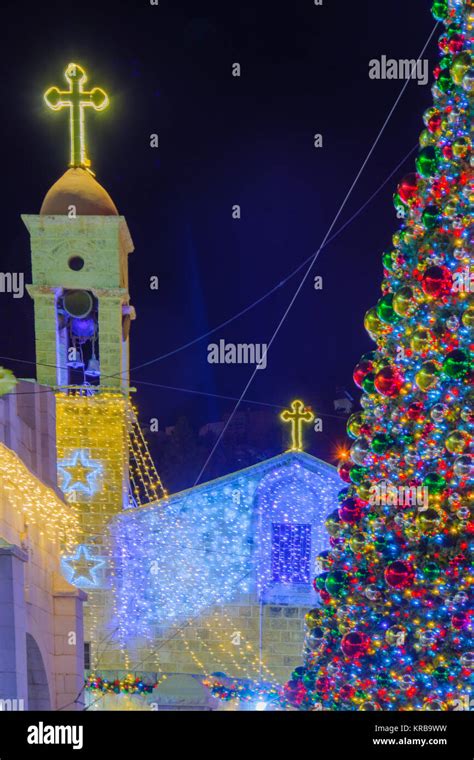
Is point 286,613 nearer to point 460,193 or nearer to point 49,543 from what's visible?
point 49,543

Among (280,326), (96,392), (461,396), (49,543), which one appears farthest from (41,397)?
(280,326)

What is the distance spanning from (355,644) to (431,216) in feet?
12.8

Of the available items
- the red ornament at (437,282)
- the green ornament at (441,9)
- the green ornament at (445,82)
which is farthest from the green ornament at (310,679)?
the green ornament at (441,9)

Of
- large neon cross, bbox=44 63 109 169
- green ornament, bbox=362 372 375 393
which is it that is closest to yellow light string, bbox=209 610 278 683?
large neon cross, bbox=44 63 109 169

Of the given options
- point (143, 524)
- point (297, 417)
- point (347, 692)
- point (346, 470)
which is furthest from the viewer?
point (143, 524)

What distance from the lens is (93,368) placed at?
20.7m

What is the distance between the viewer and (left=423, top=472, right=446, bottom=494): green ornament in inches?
296

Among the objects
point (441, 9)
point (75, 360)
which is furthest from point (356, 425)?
point (75, 360)

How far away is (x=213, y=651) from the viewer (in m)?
19.4

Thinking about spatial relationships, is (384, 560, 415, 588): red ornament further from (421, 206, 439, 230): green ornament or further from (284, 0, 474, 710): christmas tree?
(421, 206, 439, 230): green ornament

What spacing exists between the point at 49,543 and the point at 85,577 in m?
6.01

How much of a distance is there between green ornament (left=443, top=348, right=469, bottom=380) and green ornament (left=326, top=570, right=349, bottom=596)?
233cm

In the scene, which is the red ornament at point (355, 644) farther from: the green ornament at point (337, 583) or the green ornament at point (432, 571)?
the green ornament at point (432, 571)

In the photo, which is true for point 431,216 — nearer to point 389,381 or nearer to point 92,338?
point 389,381
